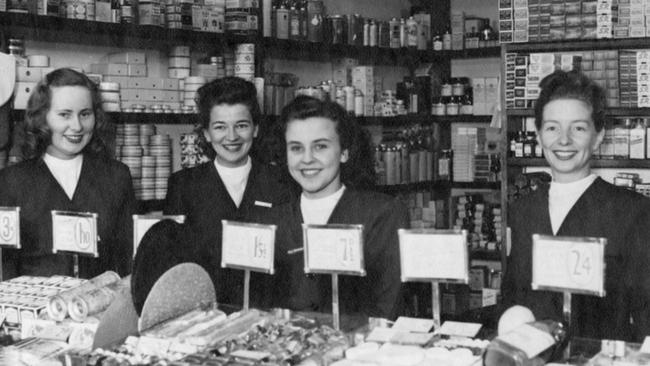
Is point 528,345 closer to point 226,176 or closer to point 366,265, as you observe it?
point 366,265

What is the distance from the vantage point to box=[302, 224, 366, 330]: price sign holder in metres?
2.29

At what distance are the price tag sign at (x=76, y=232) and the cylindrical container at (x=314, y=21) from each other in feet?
10.4

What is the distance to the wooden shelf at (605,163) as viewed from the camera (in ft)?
17.6

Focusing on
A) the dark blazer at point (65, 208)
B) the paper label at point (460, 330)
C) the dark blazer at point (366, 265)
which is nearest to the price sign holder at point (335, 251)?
the paper label at point (460, 330)

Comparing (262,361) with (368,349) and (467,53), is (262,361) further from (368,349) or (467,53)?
(467,53)

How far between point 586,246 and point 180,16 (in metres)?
3.20

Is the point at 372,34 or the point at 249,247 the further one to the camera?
the point at 372,34

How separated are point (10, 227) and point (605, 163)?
385 centimetres

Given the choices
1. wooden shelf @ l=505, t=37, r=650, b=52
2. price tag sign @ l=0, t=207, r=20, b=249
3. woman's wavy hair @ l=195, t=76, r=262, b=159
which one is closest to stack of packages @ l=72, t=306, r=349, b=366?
price tag sign @ l=0, t=207, r=20, b=249

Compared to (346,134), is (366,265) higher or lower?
lower

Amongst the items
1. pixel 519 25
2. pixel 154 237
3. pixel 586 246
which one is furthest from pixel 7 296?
pixel 519 25

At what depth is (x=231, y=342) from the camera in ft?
6.94

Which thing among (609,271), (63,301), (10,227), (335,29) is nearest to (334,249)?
(63,301)

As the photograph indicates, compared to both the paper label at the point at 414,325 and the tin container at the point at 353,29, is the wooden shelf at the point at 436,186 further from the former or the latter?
the paper label at the point at 414,325
